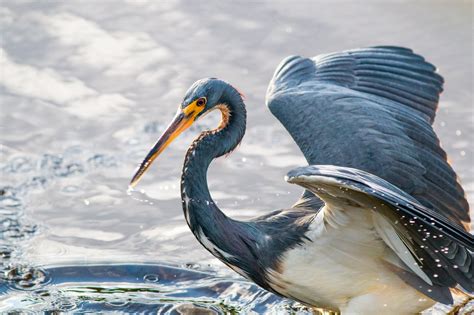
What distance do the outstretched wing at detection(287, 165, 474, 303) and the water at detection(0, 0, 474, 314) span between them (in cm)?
118

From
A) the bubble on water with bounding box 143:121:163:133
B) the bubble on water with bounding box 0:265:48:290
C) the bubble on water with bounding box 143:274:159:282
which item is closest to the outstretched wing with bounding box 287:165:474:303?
the bubble on water with bounding box 143:274:159:282

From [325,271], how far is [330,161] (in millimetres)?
785

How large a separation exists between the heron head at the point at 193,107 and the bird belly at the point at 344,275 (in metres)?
0.89

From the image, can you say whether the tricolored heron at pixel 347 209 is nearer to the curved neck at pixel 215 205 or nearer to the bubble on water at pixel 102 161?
the curved neck at pixel 215 205

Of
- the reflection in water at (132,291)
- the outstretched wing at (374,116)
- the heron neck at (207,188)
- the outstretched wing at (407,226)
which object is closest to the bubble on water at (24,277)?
the reflection in water at (132,291)

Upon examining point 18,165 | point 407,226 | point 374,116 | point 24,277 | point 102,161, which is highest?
point 374,116

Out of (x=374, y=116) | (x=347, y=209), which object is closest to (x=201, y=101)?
(x=347, y=209)

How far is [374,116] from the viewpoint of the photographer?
662cm

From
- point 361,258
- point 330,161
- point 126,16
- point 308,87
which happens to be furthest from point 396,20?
point 361,258

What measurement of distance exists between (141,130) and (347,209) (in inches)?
139

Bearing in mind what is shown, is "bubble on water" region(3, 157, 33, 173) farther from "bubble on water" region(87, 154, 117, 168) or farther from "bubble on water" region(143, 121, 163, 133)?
"bubble on water" region(143, 121, 163, 133)

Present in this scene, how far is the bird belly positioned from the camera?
5801 millimetres

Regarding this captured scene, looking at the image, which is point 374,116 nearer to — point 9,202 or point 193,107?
point 193,107

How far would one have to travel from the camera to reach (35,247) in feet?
23.4
